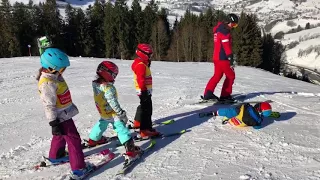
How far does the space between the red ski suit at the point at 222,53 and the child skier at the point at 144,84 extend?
2.54m

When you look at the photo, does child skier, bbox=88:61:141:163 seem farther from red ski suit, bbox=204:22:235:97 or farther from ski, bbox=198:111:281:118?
red ski suit, bbox=204:22:235:97

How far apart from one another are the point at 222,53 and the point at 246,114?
2.19 m

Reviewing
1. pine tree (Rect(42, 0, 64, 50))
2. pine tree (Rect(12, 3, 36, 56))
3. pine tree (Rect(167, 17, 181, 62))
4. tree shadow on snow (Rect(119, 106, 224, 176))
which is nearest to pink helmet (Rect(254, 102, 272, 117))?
tree shadow on snow (Rect(119, 106, 224, 176))

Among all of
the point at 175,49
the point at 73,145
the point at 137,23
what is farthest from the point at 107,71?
the point at 137,23

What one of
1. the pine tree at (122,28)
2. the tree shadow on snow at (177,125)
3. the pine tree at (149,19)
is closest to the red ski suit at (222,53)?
the tree shadow on snow at (177,125)

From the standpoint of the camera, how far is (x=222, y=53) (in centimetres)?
758

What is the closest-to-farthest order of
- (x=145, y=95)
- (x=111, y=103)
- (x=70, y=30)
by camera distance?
(x=111, y=103) → (x=145, y=95) → (x=70, y=30)

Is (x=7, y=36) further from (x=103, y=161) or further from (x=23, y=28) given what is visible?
(x=103, y=161)

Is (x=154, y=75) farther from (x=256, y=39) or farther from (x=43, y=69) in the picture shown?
(x=256, y=39)

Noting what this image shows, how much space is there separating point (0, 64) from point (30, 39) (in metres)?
25.8

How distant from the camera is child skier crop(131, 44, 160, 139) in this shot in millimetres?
5355

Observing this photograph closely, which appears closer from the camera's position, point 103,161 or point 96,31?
point 103,161

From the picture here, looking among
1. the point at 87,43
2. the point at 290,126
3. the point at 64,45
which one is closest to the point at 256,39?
the point at 87,43

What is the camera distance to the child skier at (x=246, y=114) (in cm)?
576
